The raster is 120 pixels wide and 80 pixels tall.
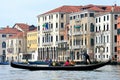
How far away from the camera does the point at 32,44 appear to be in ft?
350

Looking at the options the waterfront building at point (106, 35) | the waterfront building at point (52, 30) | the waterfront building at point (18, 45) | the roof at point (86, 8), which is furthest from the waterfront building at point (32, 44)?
the waterfront building at point (106, 35)

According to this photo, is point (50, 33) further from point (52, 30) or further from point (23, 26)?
point (23, 26)

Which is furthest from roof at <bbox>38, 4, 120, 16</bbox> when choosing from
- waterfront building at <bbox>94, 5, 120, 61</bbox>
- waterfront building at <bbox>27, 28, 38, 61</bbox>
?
waterfront building at <bbox>27, 28, 38, 61</bbox>

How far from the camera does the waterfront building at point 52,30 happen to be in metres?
93.5

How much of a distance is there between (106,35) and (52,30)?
16856 millimetres

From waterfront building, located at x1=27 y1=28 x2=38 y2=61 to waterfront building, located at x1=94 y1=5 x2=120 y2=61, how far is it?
2180 centimetres

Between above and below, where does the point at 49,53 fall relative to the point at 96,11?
below

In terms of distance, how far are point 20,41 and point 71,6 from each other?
2062cm

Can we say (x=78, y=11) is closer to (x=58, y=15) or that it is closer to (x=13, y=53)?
(x=58, y=15)

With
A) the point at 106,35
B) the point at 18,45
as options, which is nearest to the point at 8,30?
the point at 18,45

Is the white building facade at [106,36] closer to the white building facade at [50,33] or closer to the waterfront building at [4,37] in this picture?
the white building facade at [50,33]

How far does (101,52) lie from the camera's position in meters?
81.5

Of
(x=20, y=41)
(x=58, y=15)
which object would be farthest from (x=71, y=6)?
(x=20, y=41)

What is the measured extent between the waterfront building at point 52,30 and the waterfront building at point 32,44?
3.90 m
